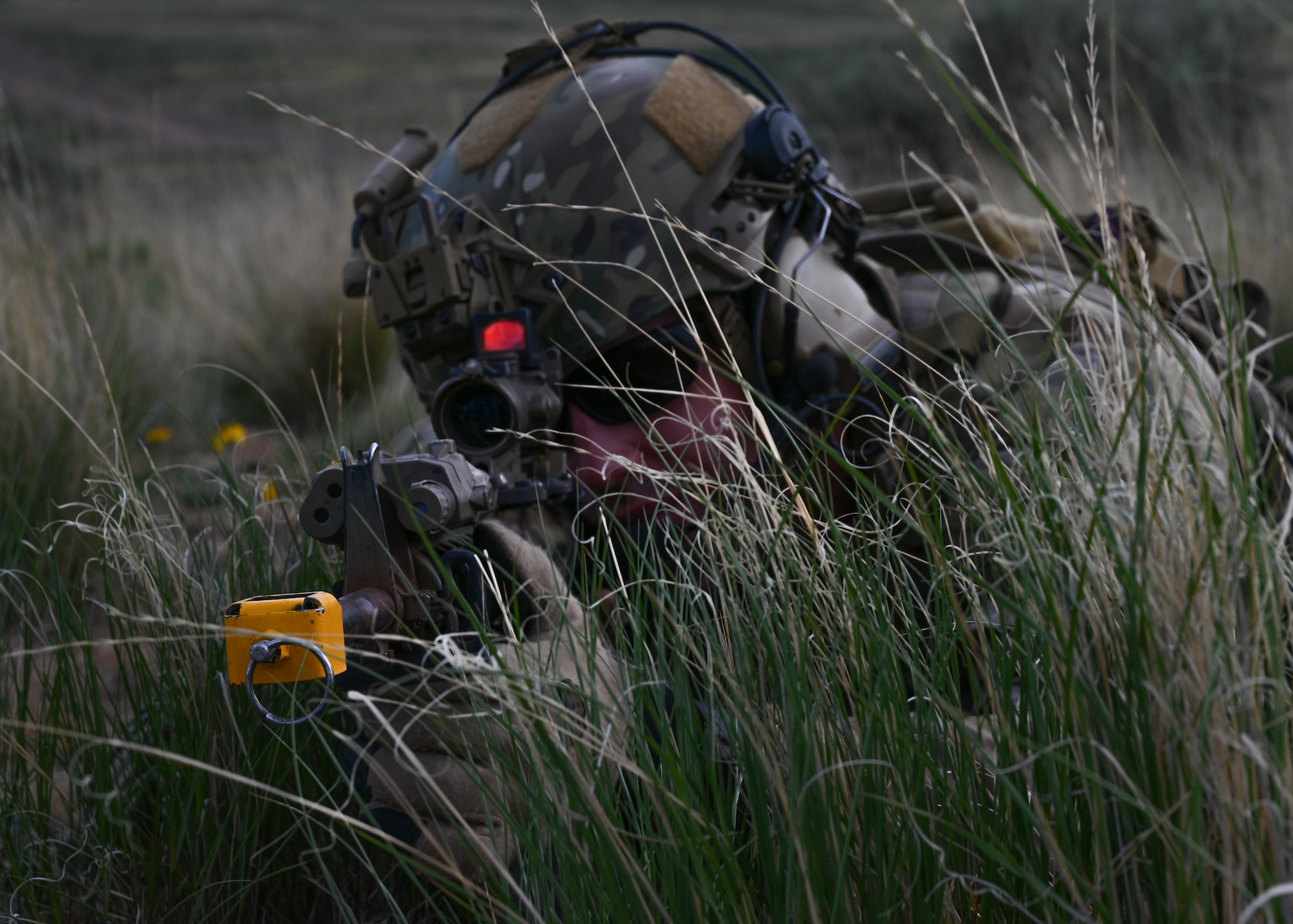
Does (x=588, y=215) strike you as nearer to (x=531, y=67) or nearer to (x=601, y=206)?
(x=601, y=206)

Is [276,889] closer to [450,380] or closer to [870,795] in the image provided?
[450,380]

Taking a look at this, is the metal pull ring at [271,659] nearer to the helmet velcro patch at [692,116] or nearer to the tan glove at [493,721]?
the tan glove at [493,721]

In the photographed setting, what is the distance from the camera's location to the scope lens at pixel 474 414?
1681mm

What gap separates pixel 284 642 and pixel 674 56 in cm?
159

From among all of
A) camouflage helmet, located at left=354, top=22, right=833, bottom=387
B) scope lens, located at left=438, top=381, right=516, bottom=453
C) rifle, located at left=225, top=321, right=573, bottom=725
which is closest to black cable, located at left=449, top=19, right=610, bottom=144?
camouflage helmet, located at left=354, top=22, right=833, bottom=387

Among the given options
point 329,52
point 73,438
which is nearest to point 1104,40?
point 73,438

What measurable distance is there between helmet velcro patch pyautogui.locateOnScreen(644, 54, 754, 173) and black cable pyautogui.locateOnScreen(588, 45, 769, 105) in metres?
0.09

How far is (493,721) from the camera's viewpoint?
42.2 inches

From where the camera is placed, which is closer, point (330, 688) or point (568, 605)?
point (330, 688)

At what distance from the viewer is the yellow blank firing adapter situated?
943 mm

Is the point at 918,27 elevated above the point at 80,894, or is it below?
above

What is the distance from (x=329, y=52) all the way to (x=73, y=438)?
103 ft

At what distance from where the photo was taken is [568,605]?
136cm

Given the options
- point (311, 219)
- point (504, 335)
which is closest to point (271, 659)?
point (504, 335)
